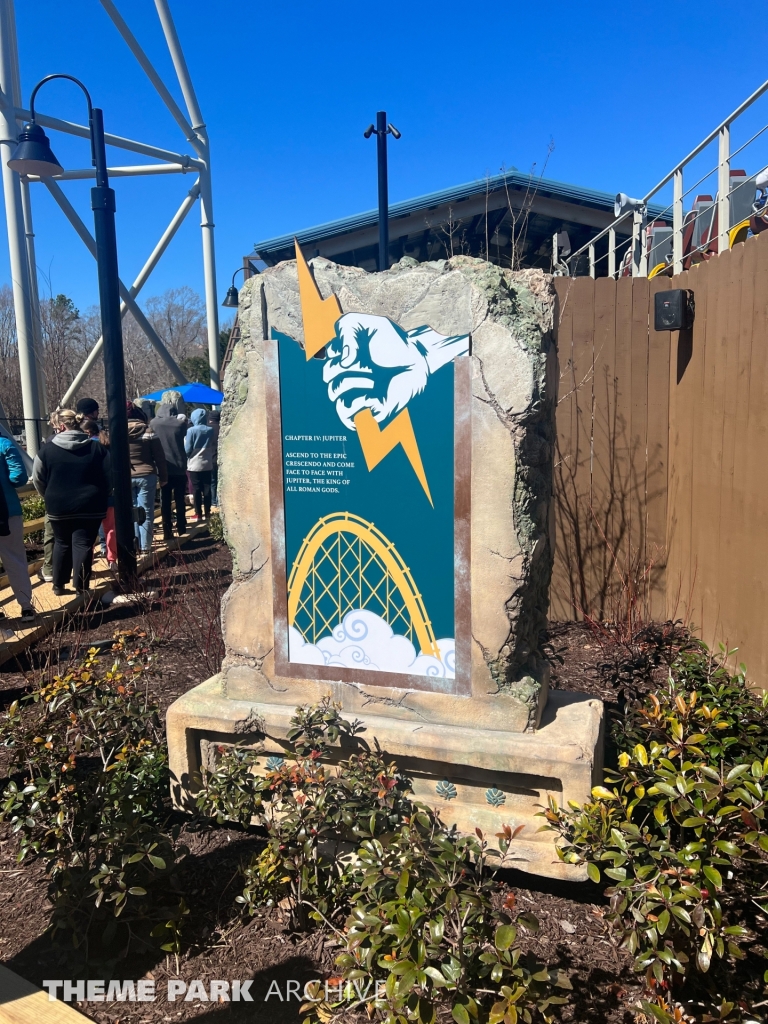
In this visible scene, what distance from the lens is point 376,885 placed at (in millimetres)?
2109

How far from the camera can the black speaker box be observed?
4.64 metres

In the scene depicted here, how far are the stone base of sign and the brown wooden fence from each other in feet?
6.30

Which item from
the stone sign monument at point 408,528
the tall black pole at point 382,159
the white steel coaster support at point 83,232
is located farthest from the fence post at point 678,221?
the white steel coaster support at point 83,232

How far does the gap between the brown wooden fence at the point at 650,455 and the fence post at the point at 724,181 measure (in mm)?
435

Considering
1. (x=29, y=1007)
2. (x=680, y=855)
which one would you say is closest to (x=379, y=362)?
(x=680, y=855)

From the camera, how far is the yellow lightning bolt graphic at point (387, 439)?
9.12ft

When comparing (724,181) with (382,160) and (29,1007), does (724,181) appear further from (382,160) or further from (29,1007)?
(29,1007)

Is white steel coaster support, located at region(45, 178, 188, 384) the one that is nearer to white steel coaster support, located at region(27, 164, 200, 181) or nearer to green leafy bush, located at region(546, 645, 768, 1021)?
white steel coaster support, located at region(27, 164, 200, 181)

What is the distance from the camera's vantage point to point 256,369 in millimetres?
2967

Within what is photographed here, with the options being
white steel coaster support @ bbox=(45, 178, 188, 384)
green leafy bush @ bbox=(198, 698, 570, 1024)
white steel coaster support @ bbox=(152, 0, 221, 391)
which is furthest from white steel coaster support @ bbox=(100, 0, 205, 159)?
green leafy bush @ bbox=(198, 698, 570, 1024)

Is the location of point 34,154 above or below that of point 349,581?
above

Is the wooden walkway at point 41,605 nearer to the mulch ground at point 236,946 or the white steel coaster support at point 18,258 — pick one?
the mulch ground at point 236,946

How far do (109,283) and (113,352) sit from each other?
68 centimetres

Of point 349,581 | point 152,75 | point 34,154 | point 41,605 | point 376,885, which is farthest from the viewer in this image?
point 152,75
